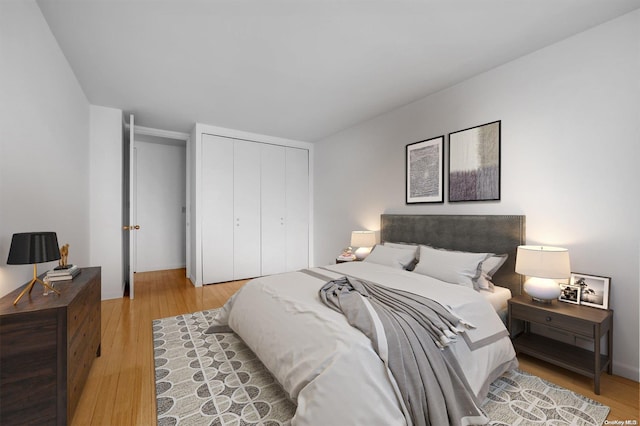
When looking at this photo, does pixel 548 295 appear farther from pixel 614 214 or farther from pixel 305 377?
pixel 305 377

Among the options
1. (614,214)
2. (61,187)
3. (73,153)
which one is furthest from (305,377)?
(73,153)

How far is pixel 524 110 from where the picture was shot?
2.53 m

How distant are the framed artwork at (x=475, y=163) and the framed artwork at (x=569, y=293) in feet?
2.99

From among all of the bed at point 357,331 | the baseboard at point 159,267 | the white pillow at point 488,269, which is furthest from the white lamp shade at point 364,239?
the baseboard at point 159,267

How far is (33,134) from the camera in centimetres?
196

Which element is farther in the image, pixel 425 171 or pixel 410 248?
pixel 425 171

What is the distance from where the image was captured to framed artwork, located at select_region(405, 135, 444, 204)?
10.5 ft

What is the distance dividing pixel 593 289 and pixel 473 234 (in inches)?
37.1

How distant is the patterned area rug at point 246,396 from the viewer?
1.61 m

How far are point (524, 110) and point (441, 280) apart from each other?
171cm

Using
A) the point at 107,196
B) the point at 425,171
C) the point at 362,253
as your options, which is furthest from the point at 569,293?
the point at 107,196

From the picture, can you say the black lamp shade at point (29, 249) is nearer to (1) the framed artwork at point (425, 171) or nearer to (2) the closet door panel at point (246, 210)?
(2) the closet door panel at point (246, 210)

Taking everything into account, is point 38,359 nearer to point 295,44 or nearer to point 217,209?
point 295,44

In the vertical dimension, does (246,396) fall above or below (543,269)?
below
